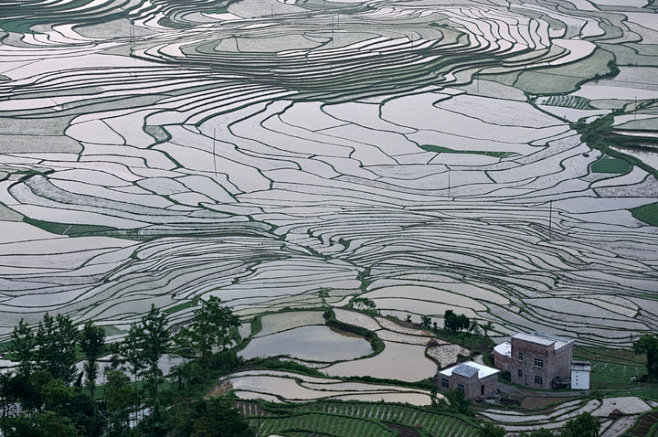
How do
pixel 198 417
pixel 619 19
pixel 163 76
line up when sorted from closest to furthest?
pixel 198 417
pixel 163 76
pixel 619 19

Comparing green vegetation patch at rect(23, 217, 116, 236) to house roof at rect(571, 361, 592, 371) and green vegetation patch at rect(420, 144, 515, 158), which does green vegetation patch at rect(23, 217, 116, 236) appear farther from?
house roof at rect(571, 361, 592, 371)

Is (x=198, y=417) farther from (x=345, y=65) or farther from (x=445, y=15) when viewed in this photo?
(x=445, y=15)

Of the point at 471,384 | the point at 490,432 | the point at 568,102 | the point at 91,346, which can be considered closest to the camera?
the point at 490,432

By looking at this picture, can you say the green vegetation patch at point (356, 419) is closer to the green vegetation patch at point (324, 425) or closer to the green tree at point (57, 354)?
the green vegetation patch at point (324, 425)

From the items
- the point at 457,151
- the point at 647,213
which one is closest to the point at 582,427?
the point at 647,213

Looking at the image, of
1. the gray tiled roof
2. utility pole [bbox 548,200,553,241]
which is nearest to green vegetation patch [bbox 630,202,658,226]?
utility pole [bbox 548,200,553,241]

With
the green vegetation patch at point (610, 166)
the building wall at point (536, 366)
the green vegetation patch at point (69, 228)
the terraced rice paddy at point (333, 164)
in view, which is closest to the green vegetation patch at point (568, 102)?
the terraced rice paddy at point (333, 164)

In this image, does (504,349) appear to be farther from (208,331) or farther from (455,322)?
(208,331)

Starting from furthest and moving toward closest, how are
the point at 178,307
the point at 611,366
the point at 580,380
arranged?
the point at 178,307 → the point at 611,366 → the point at 580,380

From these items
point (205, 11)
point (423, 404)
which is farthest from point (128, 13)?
point (423, 404)
